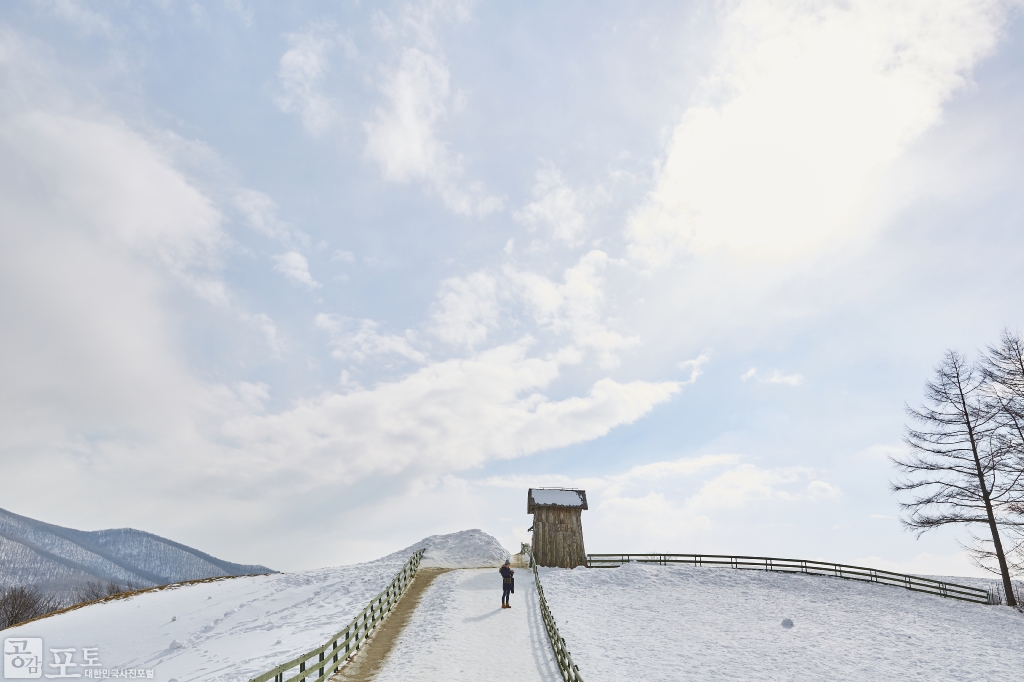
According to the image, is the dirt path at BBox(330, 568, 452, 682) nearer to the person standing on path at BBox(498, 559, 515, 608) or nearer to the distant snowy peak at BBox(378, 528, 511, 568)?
the person standing on path at BBox(498, 559, 515, 608)

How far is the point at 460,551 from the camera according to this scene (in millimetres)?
44688

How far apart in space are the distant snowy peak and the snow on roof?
24.6ft

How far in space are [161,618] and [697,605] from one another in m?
28.0

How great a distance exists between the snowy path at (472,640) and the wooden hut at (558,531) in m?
6.21

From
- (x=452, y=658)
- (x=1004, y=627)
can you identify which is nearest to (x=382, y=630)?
(x=452, y=658)

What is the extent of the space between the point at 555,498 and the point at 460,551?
40.9 feet

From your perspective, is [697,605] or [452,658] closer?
[452,658]

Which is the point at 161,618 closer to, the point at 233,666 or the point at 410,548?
the point at 233,666

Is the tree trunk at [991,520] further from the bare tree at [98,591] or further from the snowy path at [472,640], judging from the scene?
the bare tree at [98,591]

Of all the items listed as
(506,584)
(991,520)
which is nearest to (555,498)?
(506,584)

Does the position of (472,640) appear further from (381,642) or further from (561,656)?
(561,656)

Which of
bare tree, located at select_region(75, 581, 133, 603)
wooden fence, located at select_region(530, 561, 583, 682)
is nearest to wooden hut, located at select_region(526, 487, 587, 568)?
wooden fence, located at select_region(530, 561, 583, 682)

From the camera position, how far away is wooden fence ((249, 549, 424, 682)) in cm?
1403

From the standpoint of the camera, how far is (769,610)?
1069 inches
